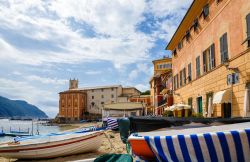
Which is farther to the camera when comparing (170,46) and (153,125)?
(170,46)

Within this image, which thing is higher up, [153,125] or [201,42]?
[201,42]

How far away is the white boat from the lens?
37.6 ft

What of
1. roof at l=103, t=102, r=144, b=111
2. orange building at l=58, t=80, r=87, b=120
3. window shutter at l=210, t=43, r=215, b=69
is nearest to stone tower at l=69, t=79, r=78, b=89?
orange building at l=58, t=80, r=87, b=120

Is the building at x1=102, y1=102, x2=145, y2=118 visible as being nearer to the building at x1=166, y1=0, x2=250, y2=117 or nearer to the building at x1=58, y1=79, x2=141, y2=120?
the building at x1=166, y1=0, x2=250, y2=117

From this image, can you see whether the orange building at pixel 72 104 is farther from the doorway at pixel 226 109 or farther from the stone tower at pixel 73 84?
the doorway at pixel 226 109

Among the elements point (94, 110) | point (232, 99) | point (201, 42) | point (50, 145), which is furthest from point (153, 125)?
point (94, 110)

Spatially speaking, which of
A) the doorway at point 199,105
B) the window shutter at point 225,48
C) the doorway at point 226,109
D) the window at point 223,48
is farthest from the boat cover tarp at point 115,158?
the doorway at point 199,105

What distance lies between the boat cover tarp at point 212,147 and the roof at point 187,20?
15.5m

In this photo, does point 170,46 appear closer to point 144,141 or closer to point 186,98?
point 186,98

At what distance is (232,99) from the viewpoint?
13.0 meters

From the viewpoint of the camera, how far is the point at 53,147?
11562 millimetres

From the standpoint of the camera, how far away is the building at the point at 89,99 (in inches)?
3831

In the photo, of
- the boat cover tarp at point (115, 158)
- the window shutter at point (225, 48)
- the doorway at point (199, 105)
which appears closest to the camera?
the boat cover tarp at point (115, 158)

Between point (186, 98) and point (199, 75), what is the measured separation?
4.44m
